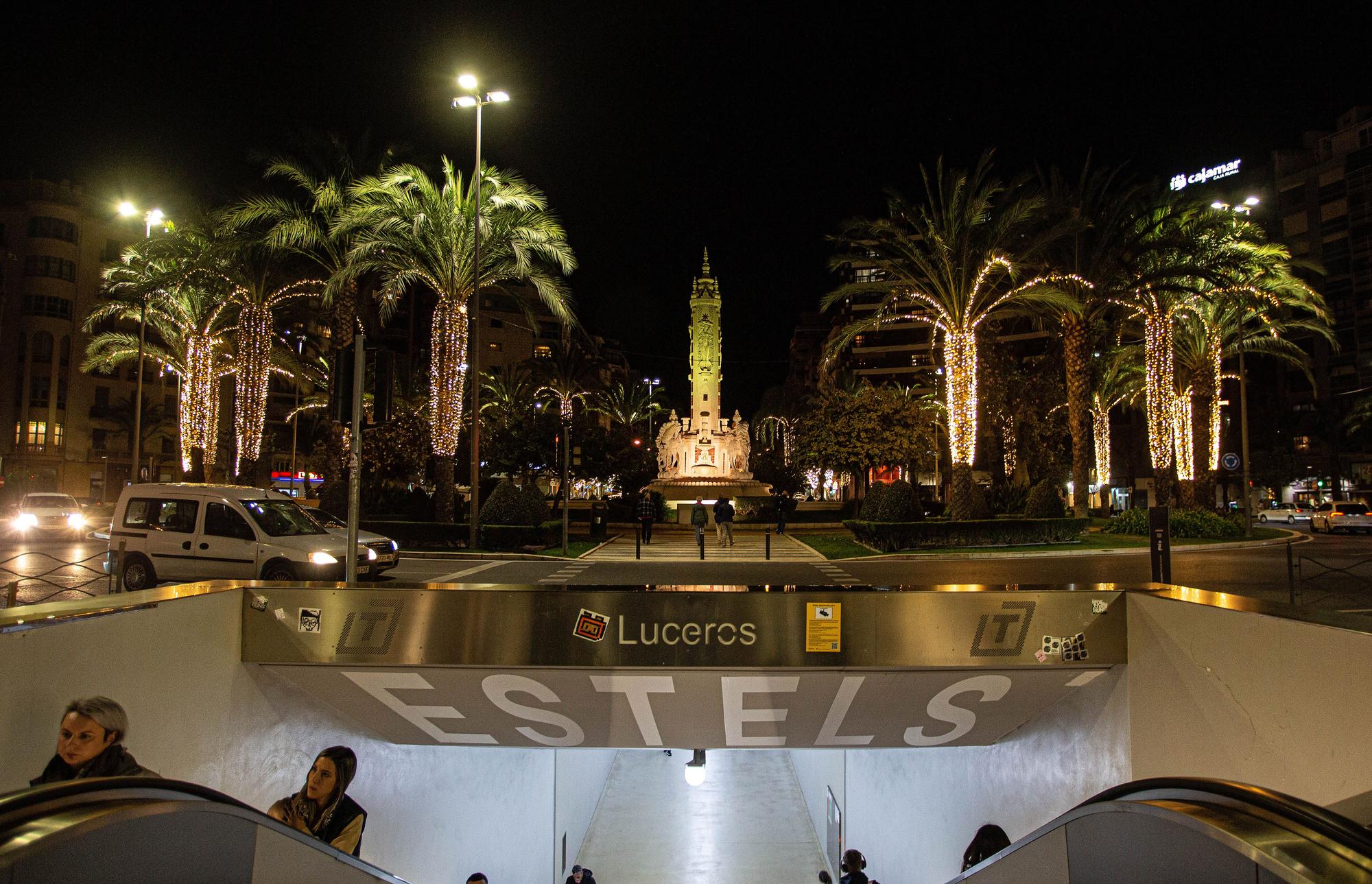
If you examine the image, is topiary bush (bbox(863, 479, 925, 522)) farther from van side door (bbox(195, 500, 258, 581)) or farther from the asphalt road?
van side door (bbox(195, 500, 258, 581))

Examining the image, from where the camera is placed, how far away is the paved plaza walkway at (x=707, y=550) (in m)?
21.4

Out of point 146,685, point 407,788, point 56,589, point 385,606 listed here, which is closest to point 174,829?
point 146,685

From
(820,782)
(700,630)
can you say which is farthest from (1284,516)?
(700,630)

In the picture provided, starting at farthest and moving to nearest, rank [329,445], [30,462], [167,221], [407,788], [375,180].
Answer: [30,462], [167,221], [329,445], [375,180], [407,788]

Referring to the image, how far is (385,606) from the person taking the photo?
698 cm

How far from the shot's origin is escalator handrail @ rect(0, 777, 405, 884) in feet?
7.15

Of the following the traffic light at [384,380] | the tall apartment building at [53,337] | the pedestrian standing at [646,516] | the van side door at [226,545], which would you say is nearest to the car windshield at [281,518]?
the van side door at [226,545]

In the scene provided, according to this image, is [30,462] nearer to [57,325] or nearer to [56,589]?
[57,325]

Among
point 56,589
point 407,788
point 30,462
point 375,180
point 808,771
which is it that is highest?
point 375,180

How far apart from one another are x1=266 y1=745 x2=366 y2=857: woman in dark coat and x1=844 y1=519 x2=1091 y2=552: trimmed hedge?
19.0m

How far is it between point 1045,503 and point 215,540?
23.7m

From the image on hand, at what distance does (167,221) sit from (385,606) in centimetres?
2893

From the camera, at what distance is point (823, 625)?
6.95m

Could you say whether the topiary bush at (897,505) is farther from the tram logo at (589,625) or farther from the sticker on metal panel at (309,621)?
the sticker on metal panel at (309,621)
